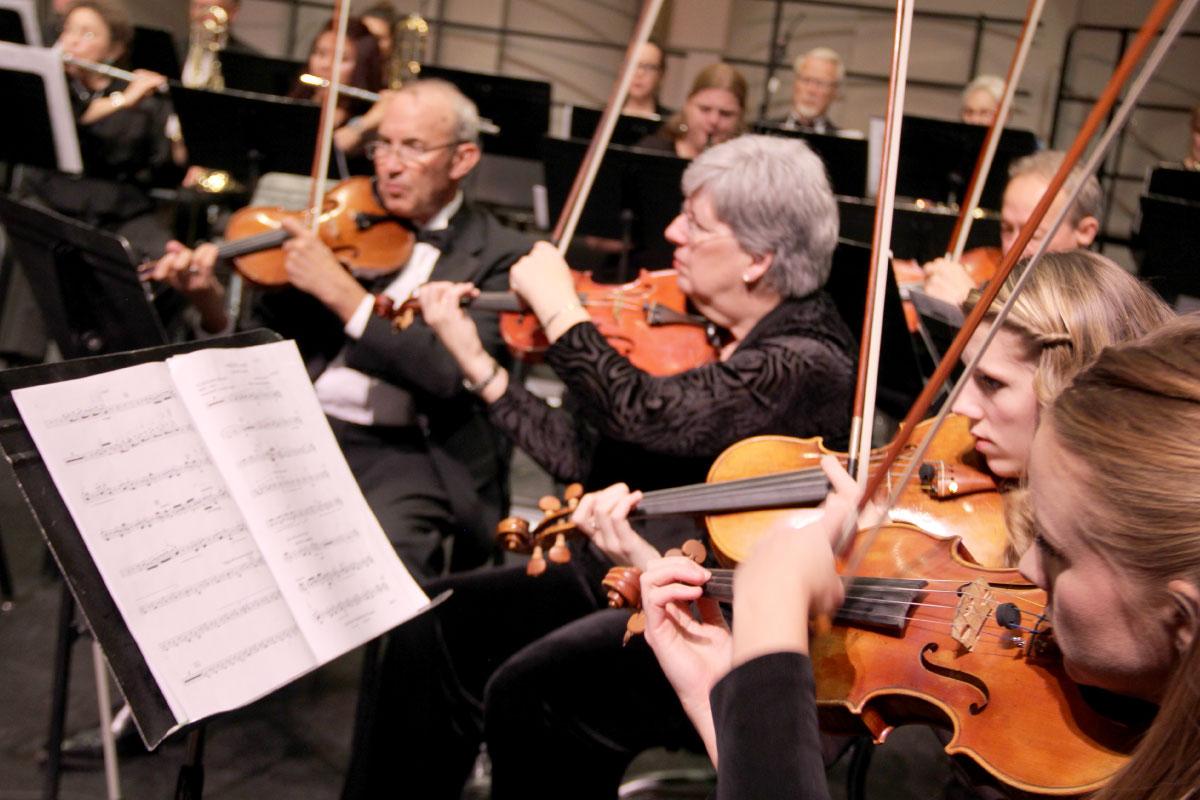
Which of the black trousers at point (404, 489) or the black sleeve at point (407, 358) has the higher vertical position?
the black sleeve at point (407, 358)

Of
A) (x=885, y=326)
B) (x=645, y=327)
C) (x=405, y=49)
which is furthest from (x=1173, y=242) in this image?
(x=405, y=49)

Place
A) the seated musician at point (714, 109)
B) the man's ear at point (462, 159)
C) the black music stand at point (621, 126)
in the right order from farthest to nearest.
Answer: the black music stand at point (621, 126) < the seated musician at point (714, 109) < the man's ear at point (462, 159)

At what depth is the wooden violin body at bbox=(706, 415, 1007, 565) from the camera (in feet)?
4.69

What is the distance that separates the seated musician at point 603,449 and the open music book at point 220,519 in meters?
0.41

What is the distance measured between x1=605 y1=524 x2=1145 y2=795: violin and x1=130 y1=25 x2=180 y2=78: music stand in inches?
162

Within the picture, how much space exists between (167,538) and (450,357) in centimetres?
114

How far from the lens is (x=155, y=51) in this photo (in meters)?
4.59

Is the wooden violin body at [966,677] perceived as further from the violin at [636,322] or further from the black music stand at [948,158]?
the black music stand at [948,158]

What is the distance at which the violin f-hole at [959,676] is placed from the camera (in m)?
1.05

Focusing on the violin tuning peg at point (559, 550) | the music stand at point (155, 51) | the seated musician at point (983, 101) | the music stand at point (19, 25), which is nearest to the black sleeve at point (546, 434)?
the violin tuning peg at point (559, 550)

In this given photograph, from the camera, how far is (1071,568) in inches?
35.0

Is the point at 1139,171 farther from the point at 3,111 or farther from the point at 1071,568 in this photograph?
the point at 1071,568

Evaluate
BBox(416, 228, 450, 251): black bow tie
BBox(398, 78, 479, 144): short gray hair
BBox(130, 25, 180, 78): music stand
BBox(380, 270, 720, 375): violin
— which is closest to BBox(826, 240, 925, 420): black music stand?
BBox(380, 270, 720, 375): violin

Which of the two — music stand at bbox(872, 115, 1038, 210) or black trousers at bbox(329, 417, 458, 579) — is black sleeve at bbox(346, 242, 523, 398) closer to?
black trousers at bbox(329, 417, 458, 579)
